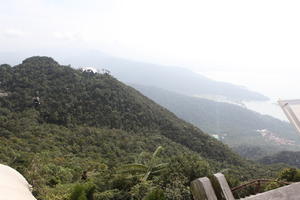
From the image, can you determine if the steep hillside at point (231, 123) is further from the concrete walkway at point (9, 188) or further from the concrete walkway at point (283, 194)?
the concrete walkway at point (283, 194)

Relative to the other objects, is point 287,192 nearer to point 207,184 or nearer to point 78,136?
point 207,184

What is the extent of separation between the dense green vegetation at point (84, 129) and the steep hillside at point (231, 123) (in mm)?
64348

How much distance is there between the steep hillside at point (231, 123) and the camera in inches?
4267

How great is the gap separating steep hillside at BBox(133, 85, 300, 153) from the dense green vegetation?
64348 mm

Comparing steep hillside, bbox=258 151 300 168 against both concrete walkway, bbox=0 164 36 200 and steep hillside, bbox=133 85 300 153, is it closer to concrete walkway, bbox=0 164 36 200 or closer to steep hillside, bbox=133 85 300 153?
steep hillside, bbox=133 85 300 153

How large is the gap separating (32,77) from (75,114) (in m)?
12.0

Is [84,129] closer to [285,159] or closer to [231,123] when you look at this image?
[285,159]

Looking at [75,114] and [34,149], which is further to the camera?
[75,114]

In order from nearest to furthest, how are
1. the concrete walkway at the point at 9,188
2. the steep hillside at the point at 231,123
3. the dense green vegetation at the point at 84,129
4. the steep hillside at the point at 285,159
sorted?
the concrete walkway at the point at 9,188 → the dense green vegetation at the point at 84,129 → the steep hillside at the point at 285,159 → the steep hillside at the point at 231,123

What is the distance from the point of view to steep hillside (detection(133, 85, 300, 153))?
356ft

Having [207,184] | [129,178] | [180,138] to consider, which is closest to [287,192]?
[207,184]

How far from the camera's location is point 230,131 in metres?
120

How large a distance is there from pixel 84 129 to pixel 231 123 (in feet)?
370

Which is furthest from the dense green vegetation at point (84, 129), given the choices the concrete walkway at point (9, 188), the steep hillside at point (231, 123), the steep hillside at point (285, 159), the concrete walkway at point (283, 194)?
the steep hillside at point (231, 123)
